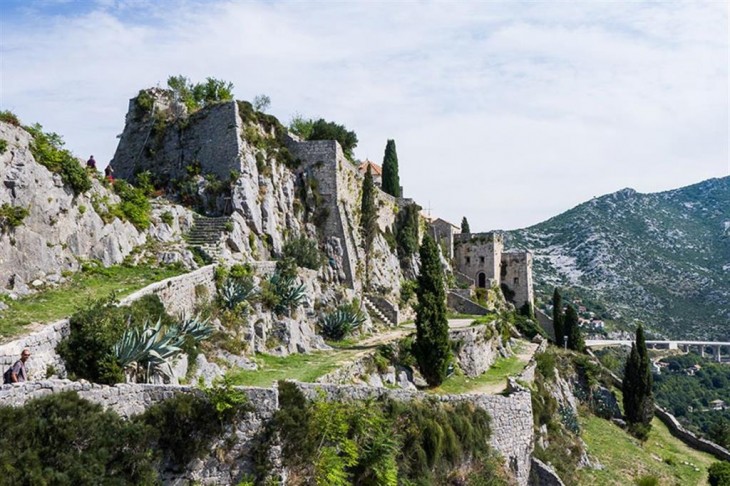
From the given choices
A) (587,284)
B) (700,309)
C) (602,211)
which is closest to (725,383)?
(700,309)

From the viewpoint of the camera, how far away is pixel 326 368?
66.2ft

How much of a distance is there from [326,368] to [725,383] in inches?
3239

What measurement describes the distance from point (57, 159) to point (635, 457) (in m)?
26.7

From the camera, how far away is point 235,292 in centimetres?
2169

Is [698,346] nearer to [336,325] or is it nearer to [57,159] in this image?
[336,325]

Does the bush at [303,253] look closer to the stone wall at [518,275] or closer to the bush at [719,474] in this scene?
the bush at [719,474]

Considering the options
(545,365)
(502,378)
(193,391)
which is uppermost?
(193,391)

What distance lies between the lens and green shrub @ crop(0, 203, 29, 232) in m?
17.2

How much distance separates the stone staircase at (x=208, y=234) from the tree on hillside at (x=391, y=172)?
76.2 feet

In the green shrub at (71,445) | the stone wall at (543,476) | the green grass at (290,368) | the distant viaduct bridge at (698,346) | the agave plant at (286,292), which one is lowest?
the distant viaduct bridge at (698,346)

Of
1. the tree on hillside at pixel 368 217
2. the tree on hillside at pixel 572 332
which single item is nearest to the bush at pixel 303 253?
the tree on hillside at pixel 368 217

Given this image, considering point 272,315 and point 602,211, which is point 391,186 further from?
point 602,211

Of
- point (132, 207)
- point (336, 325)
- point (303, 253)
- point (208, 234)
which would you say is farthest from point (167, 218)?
point (336, 325)

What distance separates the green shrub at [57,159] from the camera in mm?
20203
